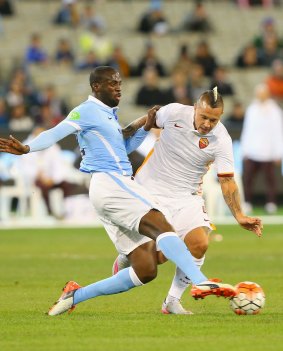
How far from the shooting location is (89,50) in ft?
98.3

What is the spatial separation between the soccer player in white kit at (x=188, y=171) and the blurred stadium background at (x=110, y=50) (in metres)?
13.8

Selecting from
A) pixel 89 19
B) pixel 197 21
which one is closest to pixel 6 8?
pixel 89 19

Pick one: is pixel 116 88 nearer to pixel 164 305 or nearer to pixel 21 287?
pixel 164 305

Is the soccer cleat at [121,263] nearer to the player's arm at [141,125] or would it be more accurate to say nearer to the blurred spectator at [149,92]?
the player's arm at [141,125]

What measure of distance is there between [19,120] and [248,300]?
16625 millimetres

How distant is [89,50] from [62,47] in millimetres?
890

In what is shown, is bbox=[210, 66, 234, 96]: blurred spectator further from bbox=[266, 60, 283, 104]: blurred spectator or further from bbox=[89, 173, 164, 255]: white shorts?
bbox=[89, 173, 164, 255]: white shorts

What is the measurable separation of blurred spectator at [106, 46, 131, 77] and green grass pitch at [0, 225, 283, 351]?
10.2 m


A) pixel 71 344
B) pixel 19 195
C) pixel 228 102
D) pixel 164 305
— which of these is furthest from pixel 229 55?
pixel 71 344

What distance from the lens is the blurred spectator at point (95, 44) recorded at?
30.0 meters

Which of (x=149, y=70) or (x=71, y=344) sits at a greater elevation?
(x=71, y=344)

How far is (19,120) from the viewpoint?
2652 centimetres

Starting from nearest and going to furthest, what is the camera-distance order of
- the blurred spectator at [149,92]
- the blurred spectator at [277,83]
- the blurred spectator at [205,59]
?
the blurred spectator at [149,92]
the blurred spectator at [277,83]
the blurred spectator at [205,59]

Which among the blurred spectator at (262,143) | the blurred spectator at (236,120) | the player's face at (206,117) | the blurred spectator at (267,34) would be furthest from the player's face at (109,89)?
the blurred spectator at (267,34)
